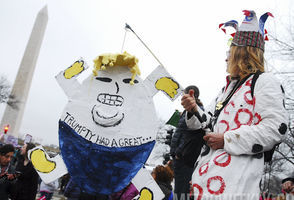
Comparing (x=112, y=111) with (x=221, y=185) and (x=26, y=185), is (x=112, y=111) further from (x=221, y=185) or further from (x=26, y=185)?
(x=26, y=185)

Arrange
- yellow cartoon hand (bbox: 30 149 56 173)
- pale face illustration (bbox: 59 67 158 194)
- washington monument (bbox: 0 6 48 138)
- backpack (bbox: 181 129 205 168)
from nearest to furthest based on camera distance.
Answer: backpack (bbox: 181 129 205 168) < pale face illustration (bbox: 59 67 158 194) < yellow cartoon hand (bbox: 30 149 56 173) < washington monument (bbox: 0 6 48 138)

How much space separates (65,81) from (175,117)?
1.04 m

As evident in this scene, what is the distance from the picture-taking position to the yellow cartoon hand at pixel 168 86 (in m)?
2.37

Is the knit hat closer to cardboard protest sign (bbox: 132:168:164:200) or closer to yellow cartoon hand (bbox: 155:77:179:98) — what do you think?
yellow cartoon hand (bbox: 155:77:179:98)

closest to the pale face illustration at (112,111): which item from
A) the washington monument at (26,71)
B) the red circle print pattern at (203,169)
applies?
the red circle print pattern at (203,169)

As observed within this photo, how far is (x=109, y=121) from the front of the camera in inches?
85.2

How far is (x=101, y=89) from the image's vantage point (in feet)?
7.59

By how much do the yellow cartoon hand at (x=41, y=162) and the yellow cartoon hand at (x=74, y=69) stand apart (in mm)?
693

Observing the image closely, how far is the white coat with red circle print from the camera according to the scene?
1.17 m

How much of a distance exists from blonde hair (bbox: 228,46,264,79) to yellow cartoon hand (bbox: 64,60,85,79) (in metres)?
1.42

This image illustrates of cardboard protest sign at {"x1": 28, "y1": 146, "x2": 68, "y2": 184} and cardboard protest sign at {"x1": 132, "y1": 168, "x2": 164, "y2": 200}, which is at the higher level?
cardboard protest sign at {"x1": 28, "y1": 146, "x2": 68, "y2": 184}

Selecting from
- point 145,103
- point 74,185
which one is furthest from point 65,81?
point 74,185

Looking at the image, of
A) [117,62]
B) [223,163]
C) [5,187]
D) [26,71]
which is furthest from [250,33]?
[26,71]

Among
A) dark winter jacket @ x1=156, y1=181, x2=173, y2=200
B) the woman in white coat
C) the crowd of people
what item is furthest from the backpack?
dark winter jacket @ x1=156, y1=181, x2=173, y2=200
